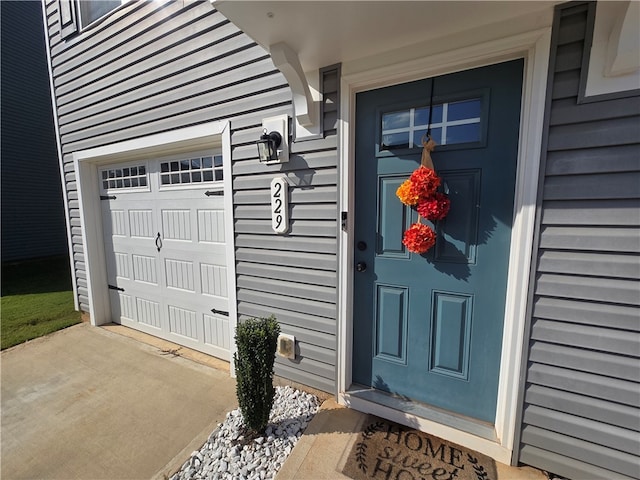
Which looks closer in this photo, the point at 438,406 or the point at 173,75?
the point at 438,406

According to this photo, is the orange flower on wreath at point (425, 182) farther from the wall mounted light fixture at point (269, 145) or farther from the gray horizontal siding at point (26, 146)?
the gray horizontal siding at point (26, 146)

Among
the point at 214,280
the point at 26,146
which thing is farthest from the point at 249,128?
the point at 26,146

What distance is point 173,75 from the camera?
2.28m

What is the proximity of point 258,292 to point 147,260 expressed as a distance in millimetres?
1705

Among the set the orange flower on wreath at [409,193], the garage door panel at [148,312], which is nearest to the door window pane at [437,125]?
the orange flower on wreath at [409,193]

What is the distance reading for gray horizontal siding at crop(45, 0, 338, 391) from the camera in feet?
5.88

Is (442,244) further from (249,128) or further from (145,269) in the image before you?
(145,269)

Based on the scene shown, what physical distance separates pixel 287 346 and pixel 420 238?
1.26 m

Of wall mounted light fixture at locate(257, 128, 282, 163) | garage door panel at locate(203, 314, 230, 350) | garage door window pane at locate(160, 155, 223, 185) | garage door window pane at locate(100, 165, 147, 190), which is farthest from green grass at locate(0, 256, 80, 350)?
wall mounted light fixture at locate(257, 128, 282, 163)

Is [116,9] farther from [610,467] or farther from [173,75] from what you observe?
[610,467]

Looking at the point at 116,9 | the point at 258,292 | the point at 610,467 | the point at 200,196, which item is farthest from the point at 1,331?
the point at 610,467

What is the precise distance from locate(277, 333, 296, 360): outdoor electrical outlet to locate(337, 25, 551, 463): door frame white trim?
1.88 feet

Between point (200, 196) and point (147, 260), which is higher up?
point (200, 196)

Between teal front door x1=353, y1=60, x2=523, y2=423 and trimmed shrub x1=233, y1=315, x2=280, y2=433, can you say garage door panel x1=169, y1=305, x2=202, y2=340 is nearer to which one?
trimmed shrub x1=233, y1=315, x2=280, y2=433
